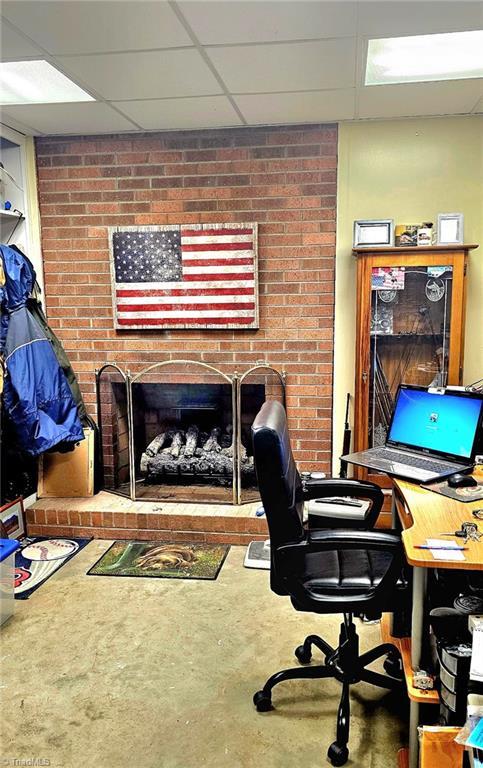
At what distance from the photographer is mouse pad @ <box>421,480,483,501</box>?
Result: 207 cm

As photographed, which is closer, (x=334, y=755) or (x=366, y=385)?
(x=334, y=755)

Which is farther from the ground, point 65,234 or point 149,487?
point 65,234

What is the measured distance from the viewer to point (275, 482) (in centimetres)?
180

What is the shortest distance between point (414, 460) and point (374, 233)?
1490 millimetres

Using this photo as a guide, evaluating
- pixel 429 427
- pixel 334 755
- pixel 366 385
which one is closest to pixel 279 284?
pixel 366 385

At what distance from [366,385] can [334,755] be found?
2.02 metres

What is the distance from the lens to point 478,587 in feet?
6.27

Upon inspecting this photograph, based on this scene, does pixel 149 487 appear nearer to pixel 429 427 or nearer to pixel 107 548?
pixel 107 548

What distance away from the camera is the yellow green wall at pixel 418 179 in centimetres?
329

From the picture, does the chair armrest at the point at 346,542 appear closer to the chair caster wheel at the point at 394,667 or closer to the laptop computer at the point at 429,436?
the laptop computer at the point at 429,436

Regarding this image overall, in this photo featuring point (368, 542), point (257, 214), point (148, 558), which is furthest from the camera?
point (257, 214)

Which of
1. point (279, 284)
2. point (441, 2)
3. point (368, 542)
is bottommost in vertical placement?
point (368, 542)

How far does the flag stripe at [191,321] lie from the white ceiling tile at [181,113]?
1.20m
